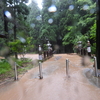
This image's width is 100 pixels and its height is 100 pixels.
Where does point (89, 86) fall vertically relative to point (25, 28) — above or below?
below

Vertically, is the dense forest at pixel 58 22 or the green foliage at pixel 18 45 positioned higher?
the dense forest at pixel 58 22

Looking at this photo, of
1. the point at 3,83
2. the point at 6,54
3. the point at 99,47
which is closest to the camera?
the point at 3,83

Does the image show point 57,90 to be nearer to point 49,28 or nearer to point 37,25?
point 49,28

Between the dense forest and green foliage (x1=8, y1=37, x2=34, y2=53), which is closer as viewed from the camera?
green foliage (x1=8, y1=37, x2=34, y2=53)

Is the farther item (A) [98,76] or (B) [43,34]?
(B) [43,34]

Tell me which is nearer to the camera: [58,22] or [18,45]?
[18,45]

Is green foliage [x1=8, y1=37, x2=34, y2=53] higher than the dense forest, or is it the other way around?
the dense forest

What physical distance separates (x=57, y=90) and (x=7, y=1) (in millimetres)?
9719

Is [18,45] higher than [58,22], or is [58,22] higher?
[58,22]

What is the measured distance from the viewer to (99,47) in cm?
500

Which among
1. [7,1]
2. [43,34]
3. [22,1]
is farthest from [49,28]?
[7,1]

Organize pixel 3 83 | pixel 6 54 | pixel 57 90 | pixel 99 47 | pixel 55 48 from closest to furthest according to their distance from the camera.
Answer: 1. pixel 57 90
2. pixel 3 83
3. pixel 99 47
4. pixel 6 54
5. pixel 55 48

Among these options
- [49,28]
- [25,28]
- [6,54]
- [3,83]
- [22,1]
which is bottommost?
[3,83]

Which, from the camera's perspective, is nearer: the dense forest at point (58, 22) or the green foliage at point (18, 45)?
the green foliage at point (18, 45)
